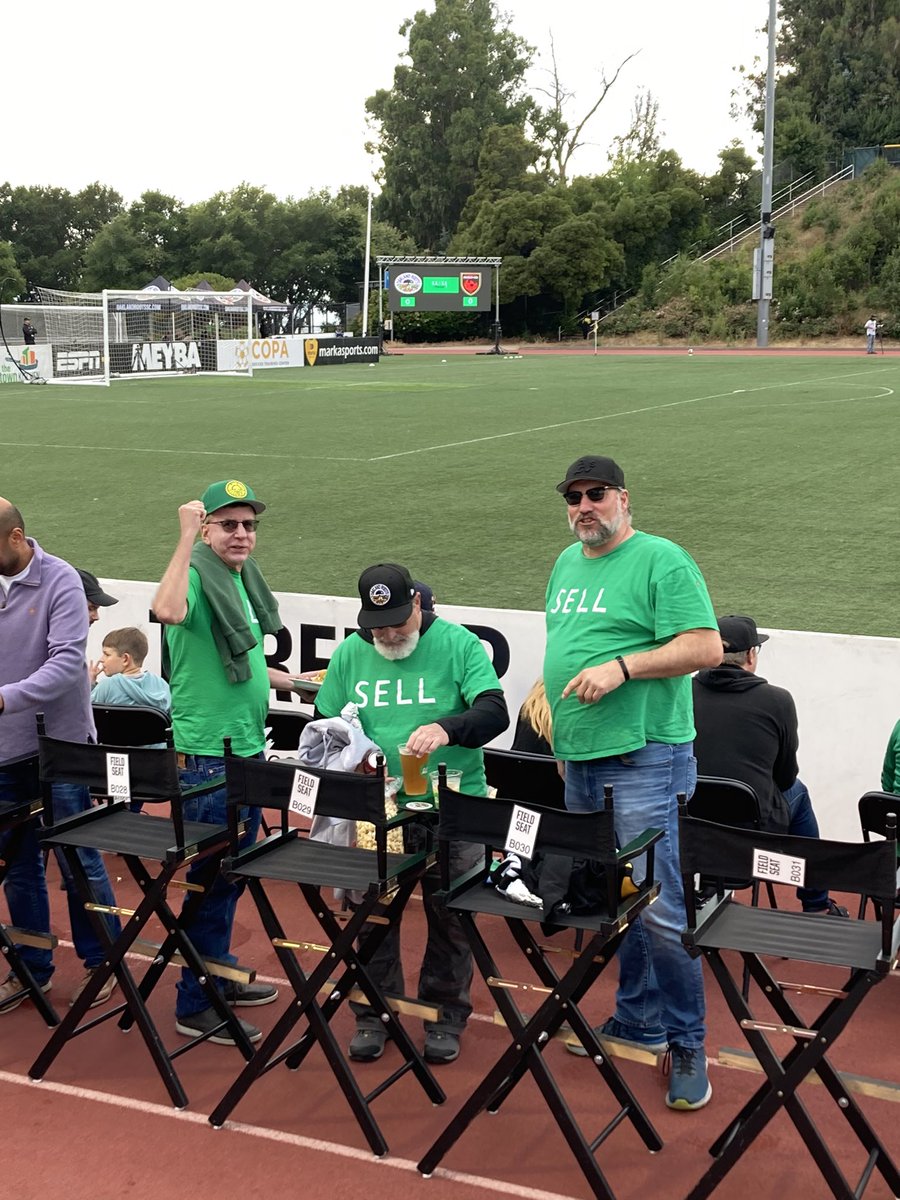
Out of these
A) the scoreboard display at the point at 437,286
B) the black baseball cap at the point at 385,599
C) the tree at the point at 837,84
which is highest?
the tree at the point at 837,84

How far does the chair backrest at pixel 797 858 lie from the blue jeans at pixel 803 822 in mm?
2198

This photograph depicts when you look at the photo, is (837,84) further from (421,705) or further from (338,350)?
(421,705)

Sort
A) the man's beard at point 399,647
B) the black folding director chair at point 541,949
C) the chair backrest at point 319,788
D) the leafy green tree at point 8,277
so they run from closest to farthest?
the black folding director chair at point 541,949 < the chair backrest at point 319,788 < the man's beard at point 399,647 < the leafy green tree at point 8,277

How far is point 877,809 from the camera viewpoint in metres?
5.47

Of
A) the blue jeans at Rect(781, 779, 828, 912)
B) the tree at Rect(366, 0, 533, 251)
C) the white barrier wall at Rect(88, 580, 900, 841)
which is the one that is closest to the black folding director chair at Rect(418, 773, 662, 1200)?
the blue jeans at Rect(781, 779, 828, 912)

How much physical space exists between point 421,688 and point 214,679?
0.95m

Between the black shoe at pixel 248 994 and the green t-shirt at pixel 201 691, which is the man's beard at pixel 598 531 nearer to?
the green t-shirt at pixel 201 691

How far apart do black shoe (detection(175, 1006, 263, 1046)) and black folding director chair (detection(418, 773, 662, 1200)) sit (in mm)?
1142

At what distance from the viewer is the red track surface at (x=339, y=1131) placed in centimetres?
405

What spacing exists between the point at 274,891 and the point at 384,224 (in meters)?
76.7

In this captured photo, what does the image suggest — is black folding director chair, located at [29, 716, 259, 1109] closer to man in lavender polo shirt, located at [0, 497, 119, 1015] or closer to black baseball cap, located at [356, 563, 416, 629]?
man in lavender polo shirt, located at [0, 497, 119, 1015]

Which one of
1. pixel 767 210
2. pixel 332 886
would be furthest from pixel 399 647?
pixel 767 210

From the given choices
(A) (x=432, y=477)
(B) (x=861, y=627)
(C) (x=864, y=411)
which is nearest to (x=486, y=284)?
(C) (x=864, y=411)

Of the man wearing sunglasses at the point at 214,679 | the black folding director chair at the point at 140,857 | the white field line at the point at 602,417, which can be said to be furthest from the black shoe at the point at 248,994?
the white field line at the point at 602,417
